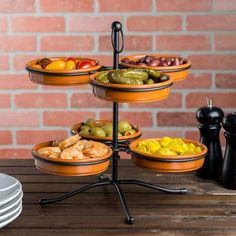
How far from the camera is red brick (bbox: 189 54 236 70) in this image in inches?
103

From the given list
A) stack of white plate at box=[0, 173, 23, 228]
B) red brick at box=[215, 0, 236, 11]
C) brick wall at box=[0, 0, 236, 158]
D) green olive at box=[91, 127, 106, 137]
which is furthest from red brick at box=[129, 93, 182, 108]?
stack of white plate at box=[0, 173, 23, 228]

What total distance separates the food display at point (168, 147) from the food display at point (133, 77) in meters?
0.17

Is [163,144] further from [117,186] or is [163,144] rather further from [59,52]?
[59,52]

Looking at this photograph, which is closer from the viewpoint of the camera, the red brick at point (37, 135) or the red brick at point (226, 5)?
the red brick at point (226, 5)

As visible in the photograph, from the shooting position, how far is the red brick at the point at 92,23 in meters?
2.58

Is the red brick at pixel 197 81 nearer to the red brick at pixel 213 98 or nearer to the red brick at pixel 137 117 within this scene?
the red brick at pixel 213 98

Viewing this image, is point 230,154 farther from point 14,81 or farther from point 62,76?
point 14,81

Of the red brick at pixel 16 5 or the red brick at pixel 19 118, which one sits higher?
A: the red brick at pixel 16 5

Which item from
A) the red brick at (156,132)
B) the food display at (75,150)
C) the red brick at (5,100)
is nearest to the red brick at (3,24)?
the red brick at (5,100)

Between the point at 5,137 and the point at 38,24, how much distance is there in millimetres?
539

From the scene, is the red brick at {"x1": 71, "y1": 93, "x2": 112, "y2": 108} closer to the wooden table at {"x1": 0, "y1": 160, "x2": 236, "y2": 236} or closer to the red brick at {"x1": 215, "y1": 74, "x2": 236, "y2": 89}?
the red brick at {"x1": 215, "y1": 74, "x2": 236, "y2": 89}

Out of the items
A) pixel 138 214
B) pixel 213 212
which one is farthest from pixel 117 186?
pixel 213 212

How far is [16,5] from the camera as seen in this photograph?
2582mm

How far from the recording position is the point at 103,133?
1.64 metres
